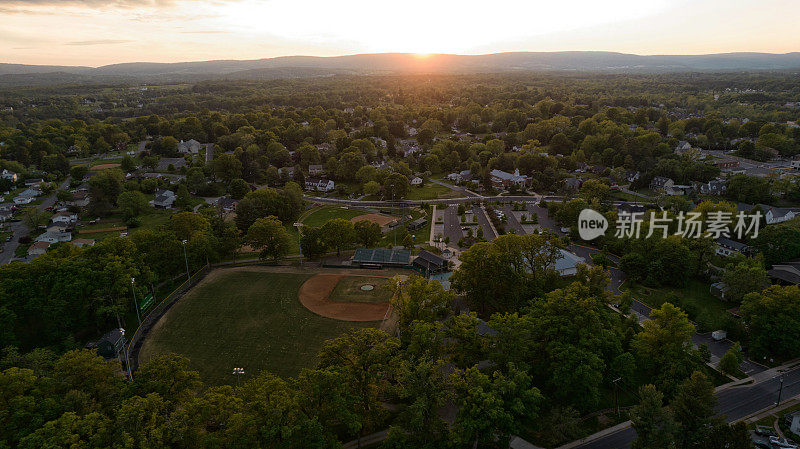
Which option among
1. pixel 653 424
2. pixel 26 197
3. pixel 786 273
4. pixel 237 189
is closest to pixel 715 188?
pixel 786 273

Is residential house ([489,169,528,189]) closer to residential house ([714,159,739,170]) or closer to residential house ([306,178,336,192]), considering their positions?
residential house ([306,178,336,192])

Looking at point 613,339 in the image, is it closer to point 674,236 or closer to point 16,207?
point 674,236

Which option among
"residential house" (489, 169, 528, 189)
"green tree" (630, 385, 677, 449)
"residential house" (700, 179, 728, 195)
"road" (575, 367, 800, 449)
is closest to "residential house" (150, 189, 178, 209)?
"residential house" (489, 169, 528, 189)

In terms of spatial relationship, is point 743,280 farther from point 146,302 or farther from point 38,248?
point 38,248

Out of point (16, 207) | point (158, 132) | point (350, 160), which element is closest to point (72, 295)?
point (16, 207)

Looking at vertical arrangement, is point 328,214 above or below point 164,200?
below
